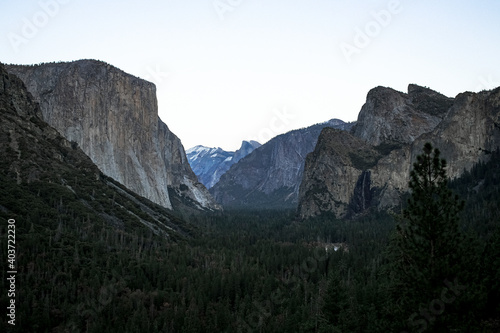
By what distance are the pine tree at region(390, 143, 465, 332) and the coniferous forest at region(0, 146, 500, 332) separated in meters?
0.07

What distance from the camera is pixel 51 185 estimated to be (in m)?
112

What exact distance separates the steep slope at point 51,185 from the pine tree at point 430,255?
81.8 m

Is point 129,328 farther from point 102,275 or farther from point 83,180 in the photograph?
point 83,180

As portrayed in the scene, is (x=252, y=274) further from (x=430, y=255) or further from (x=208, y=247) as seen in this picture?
(x=430, y=255)

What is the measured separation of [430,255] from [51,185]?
105996 mm

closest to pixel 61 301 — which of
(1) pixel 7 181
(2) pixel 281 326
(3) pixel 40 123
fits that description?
(2) pixel 281 326

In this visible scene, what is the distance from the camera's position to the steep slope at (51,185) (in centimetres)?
9975

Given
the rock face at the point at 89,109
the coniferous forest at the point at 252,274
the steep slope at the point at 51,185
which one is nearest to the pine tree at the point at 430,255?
the coniferous forest at the point at 252,274

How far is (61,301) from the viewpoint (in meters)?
70.0

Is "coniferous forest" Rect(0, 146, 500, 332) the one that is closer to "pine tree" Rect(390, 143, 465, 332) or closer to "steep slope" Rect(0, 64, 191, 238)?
"pine tree" Rect(390, 143, 465, 332)

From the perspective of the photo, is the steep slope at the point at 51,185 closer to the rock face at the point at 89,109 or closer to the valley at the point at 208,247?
the valley at the point at 208,247

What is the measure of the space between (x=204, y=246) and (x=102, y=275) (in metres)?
51.3

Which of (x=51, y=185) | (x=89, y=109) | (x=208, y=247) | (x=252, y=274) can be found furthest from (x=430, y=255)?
(x=89, y=109)

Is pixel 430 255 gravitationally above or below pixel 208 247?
above
